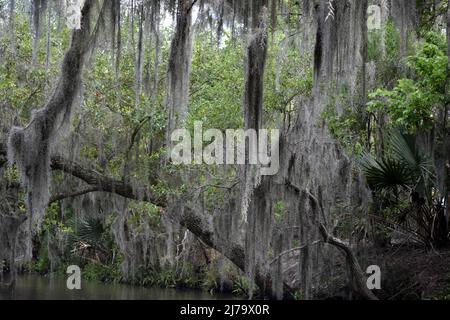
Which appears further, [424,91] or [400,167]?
[400,167]

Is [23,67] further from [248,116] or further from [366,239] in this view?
[366,239]

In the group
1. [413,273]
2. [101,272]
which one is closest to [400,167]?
[413,273]

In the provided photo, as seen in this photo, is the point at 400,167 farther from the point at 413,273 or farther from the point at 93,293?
the point at 93,293

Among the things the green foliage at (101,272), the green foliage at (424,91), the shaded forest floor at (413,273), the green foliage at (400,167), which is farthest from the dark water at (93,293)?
the green foliage at (424,91)

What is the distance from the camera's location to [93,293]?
56.7ft

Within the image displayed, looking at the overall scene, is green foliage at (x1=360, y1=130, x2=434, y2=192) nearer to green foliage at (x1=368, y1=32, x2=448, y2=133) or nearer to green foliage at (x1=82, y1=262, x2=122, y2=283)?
green foliage at (x1=368, y1=32, x2=448, y2=133)

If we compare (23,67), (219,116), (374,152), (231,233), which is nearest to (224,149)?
(219,116)

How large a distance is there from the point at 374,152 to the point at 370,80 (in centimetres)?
154

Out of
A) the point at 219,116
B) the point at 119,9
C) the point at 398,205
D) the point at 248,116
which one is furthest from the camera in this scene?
the point at 219,116

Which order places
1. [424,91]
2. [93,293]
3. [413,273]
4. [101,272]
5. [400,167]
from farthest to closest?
[101,272] < [93,293] < [413,273] < [400,167] < [424,91]

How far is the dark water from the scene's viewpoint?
1569 cm

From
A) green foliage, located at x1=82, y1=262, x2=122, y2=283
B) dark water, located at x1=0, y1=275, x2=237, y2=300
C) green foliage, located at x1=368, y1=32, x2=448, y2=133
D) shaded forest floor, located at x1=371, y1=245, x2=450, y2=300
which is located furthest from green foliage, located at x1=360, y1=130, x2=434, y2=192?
green foliage, located at x1=82, y1=262, x2=122, y2=283

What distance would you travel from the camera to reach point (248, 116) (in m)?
8.76

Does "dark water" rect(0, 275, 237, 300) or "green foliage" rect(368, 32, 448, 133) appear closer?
"green foliage" rect(368, 32, 448, 133)
